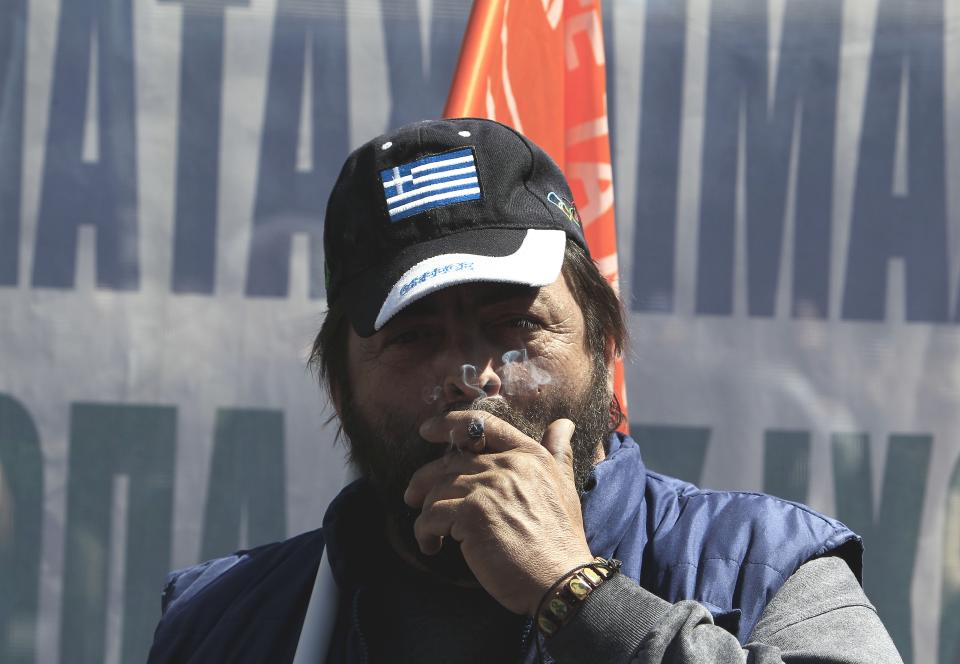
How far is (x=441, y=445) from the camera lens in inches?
56.9

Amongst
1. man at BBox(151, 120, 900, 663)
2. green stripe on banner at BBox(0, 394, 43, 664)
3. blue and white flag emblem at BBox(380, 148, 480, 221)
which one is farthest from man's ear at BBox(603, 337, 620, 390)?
green stripe on banner at BBox(0, 394, 43, 664)

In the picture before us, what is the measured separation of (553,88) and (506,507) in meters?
1.07

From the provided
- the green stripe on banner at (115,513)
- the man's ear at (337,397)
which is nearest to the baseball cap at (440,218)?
the man's ear at (337,397)

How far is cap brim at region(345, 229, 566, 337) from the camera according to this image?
1.43m

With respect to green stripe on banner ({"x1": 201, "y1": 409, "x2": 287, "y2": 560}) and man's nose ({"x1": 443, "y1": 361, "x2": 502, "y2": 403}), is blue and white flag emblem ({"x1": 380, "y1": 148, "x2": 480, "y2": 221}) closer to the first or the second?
man's nose ({"x1": 443, "y1": 361, "x2": 502, "y2": 403})

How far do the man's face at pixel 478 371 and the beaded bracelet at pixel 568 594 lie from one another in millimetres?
302

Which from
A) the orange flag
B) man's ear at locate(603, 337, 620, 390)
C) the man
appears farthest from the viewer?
the orange flag

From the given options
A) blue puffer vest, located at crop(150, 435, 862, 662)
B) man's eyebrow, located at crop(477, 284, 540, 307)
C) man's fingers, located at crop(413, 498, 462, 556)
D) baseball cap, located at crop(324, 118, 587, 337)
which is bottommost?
blue puffer vest, located at crop(150, 435, 862, 662)

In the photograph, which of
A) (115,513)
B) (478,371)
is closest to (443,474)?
(478,371)

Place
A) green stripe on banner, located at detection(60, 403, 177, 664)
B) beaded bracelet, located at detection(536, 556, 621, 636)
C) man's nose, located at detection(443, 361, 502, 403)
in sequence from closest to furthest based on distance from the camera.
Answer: beaded bracelet, located at detection(536, 556, 621, 636)
man's nose, located at detection(443, 361, 502, 403)
green stripe on banner, located at detection(60, 403, 177, 664)

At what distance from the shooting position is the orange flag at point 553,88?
194cm

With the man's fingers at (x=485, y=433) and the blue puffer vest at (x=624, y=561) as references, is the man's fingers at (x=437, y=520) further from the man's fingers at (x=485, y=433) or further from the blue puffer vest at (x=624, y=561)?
the blue puffer vest at (x=624, y=561)

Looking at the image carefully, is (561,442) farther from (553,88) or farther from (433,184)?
(553,88)

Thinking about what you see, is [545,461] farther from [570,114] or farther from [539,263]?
[570,114]
